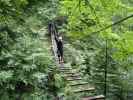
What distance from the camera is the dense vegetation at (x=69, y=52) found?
8.19 m

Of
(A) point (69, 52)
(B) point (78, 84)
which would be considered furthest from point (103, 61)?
(B) point (78, 84)

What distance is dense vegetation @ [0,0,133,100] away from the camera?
8.19 metres

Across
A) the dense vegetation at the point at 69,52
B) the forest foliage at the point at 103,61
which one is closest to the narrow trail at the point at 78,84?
the dense vegetation at the point at 69,52

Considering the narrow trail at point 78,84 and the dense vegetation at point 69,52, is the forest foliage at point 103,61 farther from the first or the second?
the narrow trail at point 78,84

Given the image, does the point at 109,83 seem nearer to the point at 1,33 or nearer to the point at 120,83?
the point at 120,83

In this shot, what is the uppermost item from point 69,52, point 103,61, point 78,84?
point 69,52

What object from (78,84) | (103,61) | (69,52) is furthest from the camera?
(69,52)

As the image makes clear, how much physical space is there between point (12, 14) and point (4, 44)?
345 cm

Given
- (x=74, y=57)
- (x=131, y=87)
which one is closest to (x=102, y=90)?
(x=131, y=87)

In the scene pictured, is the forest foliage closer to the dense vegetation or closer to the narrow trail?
the dense vegetation

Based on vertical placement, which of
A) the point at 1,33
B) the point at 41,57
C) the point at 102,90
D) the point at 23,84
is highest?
the point at 1,33

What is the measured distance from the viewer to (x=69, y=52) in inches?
598

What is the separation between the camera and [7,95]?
393 inches

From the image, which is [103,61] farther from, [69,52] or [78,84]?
[78,84]
